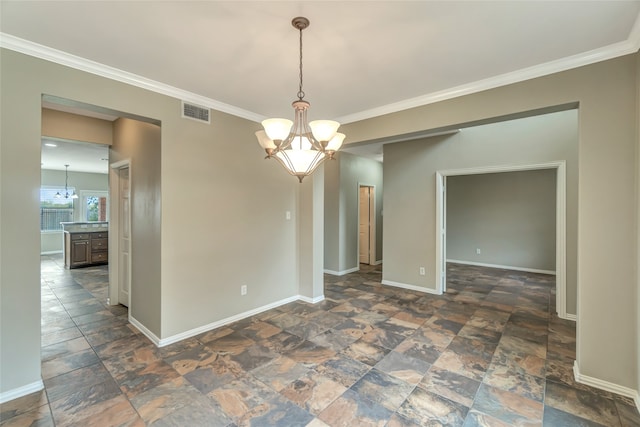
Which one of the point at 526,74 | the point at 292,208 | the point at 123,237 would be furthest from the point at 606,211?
the point at 123,237

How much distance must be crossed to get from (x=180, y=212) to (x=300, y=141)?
171 centimetres

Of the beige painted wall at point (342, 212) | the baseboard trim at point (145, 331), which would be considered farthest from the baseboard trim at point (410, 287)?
the baseboard trim at point (145, 331)

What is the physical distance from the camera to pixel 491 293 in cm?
489

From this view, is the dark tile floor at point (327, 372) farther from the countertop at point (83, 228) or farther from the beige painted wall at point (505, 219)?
the countertop at point (83, 228)

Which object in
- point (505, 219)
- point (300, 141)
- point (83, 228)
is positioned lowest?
point (83, 228)

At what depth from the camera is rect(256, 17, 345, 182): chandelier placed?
1.96m

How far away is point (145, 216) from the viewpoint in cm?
329

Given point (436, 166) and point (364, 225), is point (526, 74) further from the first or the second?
point (364, 225)

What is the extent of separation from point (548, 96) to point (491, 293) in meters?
3.57

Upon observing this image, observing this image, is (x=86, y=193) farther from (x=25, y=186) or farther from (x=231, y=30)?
(x=231, y=30)

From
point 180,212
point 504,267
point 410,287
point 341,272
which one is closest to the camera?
point 180,212

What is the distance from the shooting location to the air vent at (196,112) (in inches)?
121

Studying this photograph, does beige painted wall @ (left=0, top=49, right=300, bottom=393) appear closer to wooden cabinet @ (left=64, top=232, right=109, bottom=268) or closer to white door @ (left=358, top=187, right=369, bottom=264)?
white door @ (left=358, top=187, right=369, bottom=264)

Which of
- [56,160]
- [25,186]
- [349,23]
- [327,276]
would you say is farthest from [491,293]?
[56,160]
